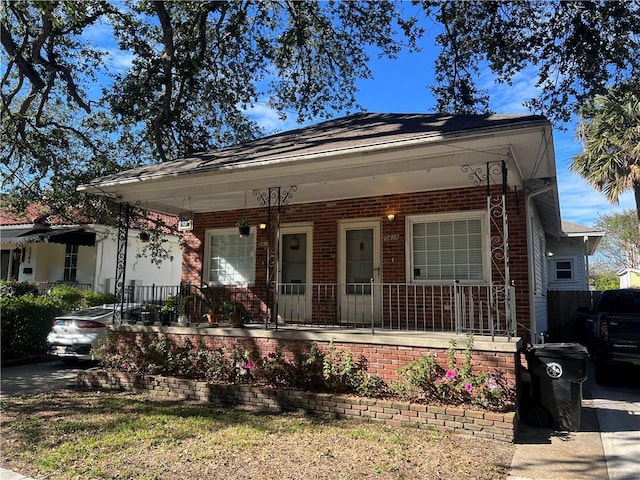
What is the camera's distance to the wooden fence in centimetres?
1358

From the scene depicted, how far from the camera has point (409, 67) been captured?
13125 mm

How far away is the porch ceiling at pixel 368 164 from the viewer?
5641mm

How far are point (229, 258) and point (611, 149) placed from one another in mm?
15272

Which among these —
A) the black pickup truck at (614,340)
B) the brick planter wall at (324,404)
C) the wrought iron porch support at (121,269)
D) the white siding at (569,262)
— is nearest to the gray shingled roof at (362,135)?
the wrought iron porch support at (121,269)

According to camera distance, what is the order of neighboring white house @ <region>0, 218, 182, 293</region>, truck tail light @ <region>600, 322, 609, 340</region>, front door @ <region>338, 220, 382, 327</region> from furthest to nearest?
1. neighboring white house @ <region>0, 218, 182, 293</region>
2. front door @ <region>338, 220, 382, 327</region>
3. truck tail light @ <region>600, 322, 609, 340</region>

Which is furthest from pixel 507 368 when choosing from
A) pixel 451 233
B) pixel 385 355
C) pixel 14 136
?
pixel 14 136

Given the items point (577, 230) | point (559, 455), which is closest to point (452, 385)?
point (559, 455)

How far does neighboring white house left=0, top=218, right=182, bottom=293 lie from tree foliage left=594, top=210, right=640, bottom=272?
110 ft

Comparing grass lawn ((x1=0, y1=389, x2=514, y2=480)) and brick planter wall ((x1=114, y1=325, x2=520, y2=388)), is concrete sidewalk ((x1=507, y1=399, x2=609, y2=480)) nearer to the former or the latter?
grass lawn ((x1=0, y1=389, x2=514, y2=480))

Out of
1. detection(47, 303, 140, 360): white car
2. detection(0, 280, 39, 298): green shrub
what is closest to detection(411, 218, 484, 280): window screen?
detection(47, 303, 140, 360): white car

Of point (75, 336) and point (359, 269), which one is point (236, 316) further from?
point (75, 336)

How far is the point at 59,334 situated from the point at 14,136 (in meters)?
5.82

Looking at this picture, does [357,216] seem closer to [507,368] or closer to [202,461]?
[507,368]

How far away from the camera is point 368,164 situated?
257 inches
